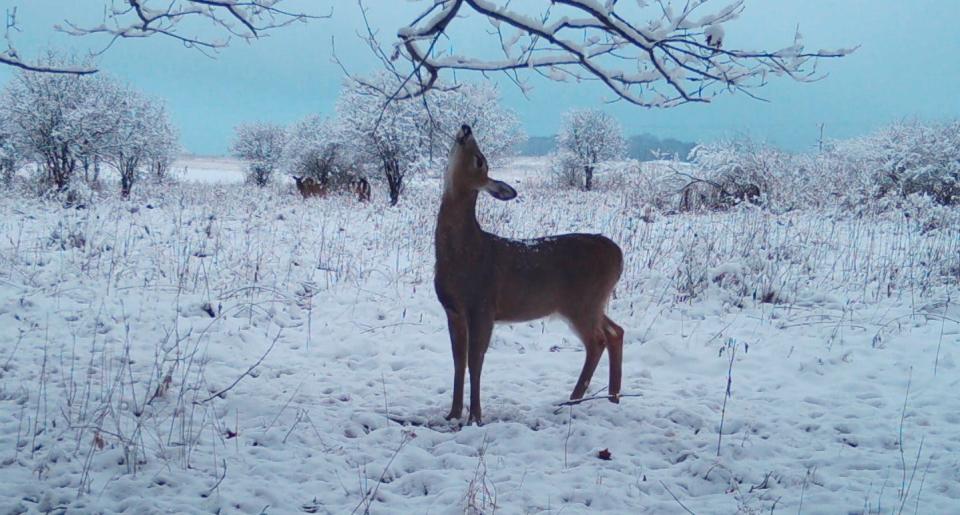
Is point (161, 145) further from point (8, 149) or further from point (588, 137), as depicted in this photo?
point (588, 137)

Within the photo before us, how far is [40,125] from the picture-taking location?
78.3 ft

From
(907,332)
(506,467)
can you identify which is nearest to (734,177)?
(907,332)

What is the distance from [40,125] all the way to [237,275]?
21.0m

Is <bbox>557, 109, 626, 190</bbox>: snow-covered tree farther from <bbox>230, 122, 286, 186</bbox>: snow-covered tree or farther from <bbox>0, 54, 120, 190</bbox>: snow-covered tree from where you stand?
<bbox>0, 54, 120, 190</bbox>: snow-covered tree

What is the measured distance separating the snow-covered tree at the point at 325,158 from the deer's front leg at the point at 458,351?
82.1ft

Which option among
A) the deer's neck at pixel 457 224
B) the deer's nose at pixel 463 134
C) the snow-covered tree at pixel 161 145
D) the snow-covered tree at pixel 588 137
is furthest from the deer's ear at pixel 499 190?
the snow-covered tree at pixel 588 137

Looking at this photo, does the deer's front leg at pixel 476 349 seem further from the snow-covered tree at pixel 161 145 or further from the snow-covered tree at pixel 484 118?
the snow-covered tree at pixel 161 145

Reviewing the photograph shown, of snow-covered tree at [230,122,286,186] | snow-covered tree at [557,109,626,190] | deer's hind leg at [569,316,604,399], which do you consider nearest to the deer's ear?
deer's hind leg at [569,316,604,399]

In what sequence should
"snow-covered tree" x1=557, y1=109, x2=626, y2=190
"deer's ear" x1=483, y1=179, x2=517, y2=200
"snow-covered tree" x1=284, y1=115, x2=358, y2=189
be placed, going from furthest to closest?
"snow-covered tree" x1=557, y1=109, x2=626, y2=190 → "snow-covered tree" x1=284, y1=115, x2=358, y2=189 → "deer's ear" x1=483, y1=179, x2=517, y2=200

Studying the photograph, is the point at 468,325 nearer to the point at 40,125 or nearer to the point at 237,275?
the point at 237,275

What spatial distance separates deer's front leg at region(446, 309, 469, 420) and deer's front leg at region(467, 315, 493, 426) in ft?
0.20

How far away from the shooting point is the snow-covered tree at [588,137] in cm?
Answer: 4334

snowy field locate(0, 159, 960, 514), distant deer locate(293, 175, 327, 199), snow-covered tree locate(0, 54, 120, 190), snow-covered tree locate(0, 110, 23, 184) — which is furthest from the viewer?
snow-covered tree locate(0, 110, 23, 184)

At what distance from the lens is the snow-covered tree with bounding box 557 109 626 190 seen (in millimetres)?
43344
